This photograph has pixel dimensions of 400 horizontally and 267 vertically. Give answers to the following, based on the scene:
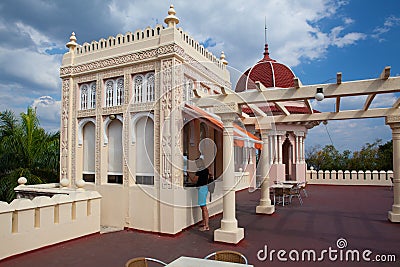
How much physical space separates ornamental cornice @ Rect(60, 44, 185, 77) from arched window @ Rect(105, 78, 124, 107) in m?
0.49

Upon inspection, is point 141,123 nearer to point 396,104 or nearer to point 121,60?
point 121,60

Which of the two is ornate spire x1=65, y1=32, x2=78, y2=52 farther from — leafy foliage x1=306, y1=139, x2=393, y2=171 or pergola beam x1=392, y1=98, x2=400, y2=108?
leafy foliage x1=306, y1=139, x2=393, y2=171

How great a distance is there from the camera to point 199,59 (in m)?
9.69

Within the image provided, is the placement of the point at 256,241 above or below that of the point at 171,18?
below

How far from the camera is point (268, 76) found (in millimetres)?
22000

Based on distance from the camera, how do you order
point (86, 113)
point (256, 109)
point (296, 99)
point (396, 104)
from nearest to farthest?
point (296, 99)
point (396, 104)
point (86, 113)
point (256, 109)

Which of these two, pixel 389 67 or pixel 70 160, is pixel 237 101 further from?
pixel 70 160

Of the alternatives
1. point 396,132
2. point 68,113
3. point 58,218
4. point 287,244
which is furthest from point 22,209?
point 396,132

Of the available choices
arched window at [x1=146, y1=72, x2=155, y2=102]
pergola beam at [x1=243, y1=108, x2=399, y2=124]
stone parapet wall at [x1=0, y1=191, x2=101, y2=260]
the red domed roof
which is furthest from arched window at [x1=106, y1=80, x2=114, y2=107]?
the red domed roof

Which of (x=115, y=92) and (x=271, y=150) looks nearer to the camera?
(x=115, y=92)

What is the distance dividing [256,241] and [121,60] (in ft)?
20.4

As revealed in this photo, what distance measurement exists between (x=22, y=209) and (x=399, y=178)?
32.4ft

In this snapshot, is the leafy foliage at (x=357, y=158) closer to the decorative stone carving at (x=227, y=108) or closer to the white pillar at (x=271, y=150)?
the white pillar at (x=271, y=150)

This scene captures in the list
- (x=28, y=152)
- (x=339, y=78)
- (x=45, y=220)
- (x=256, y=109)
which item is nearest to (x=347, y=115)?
(x=256, y=109)
